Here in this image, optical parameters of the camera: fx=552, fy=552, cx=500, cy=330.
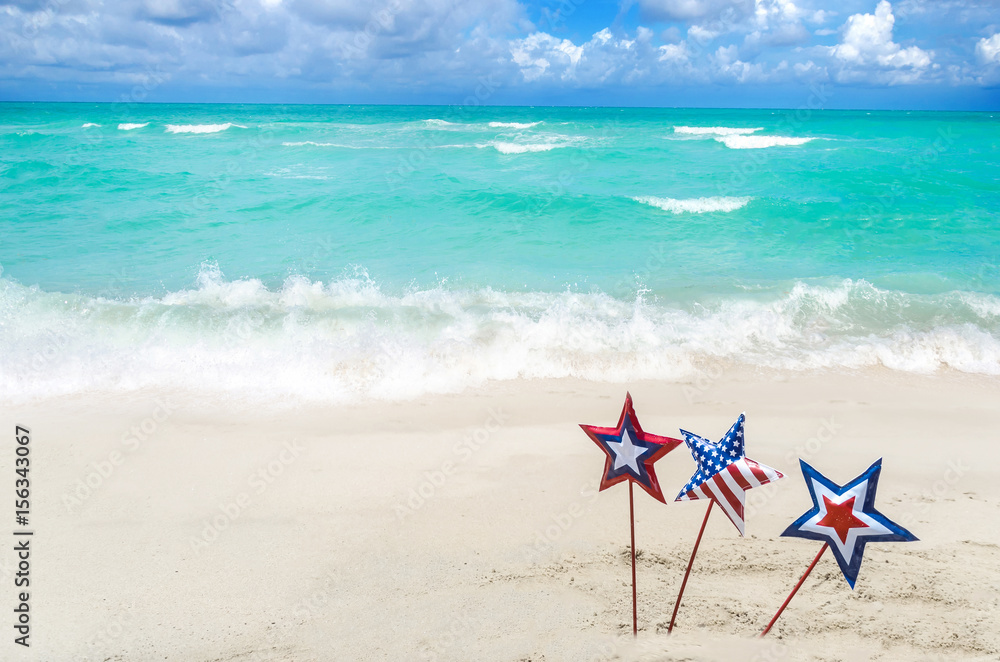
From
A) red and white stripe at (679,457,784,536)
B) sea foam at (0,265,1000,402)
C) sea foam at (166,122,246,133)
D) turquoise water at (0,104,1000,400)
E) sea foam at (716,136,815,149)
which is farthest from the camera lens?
sea foam at (166,122,246,133)

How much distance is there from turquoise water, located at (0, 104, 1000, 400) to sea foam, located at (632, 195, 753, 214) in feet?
0.29

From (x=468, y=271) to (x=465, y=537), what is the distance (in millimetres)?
7839

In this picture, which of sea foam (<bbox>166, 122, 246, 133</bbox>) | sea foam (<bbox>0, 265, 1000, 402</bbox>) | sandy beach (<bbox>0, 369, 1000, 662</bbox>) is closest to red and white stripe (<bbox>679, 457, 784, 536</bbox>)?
sandy beach (<bbox>0, 369, 1000, 662</bbox>)

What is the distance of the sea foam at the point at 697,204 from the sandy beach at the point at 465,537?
11.0m

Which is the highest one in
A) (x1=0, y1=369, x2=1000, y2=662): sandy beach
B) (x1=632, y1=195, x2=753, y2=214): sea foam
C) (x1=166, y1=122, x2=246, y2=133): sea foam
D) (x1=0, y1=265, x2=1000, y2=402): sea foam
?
(x1=166, y1=122, x2=246, y2=133): sea foam

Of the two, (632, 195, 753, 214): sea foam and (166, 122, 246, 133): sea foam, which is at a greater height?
(166, 122, 246, 133): sea foam

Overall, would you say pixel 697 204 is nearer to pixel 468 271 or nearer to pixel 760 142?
pixel 468 271

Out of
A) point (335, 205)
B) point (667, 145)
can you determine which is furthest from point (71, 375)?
point (667, 145)

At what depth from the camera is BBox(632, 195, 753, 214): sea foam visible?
663 inches

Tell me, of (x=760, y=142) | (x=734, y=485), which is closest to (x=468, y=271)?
(x=734, y=485)

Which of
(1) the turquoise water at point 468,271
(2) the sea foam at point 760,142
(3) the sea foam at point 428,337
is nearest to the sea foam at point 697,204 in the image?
(1) the turquoise water at point 468,271

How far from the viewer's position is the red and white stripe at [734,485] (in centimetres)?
306

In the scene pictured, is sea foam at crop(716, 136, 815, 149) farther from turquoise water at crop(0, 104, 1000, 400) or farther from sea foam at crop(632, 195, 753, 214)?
sea foam at crop(632, 195, 753, 214)

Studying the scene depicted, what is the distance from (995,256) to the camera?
12883mm
